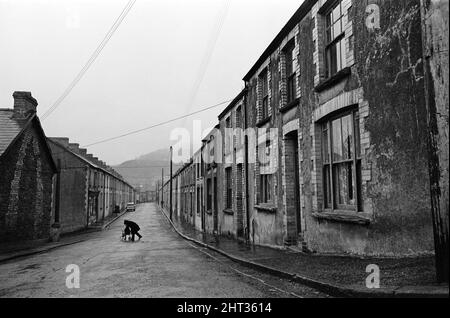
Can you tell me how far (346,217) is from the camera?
7426 mm

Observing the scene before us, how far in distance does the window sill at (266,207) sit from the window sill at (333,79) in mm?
4478

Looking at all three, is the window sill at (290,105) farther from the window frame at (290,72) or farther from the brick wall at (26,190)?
the brick wall at (26,190)

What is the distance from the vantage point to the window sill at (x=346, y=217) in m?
6.92

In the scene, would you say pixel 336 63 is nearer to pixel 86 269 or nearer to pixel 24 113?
pixel 86 269

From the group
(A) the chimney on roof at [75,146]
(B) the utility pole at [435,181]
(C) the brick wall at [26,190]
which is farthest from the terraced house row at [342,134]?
(A) the chimney on roof at [75,146]

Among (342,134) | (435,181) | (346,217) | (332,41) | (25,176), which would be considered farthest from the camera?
(25,176)

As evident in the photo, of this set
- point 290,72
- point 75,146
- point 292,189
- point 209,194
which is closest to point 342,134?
point 292,189

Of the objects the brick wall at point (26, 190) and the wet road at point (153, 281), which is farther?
the brick wall at point (26, 190)

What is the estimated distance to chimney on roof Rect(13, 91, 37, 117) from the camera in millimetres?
18417

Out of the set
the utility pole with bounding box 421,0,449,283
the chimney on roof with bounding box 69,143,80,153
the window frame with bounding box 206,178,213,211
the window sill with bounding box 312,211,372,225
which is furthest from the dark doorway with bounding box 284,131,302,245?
the chimney on roof with bounding box 69,143,80,153

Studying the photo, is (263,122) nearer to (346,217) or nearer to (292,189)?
(292,189)

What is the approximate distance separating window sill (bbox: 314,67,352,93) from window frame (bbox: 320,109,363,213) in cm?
78

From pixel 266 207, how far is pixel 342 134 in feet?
16.6
